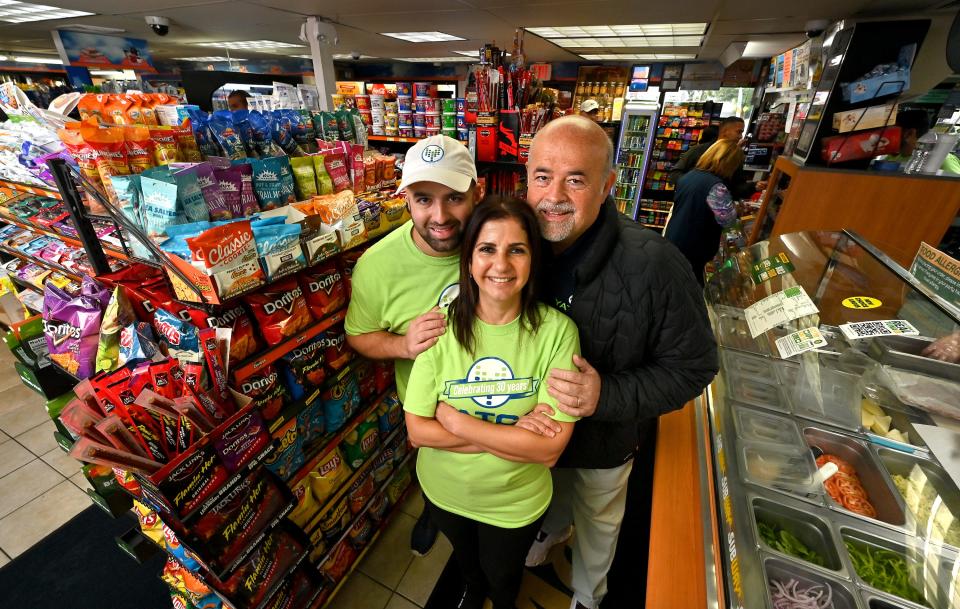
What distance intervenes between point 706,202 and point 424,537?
366cm

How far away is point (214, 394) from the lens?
1290 millimetres

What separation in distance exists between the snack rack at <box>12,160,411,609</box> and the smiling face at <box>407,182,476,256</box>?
37 cm

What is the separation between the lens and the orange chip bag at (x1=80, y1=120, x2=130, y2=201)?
4.44 feet

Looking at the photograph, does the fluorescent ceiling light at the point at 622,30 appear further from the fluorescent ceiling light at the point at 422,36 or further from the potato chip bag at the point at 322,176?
the potato chip bag at the point at 322,176

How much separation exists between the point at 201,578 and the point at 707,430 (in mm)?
2160

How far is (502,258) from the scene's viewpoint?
3.98 ft

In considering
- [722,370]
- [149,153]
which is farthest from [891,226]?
[149,153]

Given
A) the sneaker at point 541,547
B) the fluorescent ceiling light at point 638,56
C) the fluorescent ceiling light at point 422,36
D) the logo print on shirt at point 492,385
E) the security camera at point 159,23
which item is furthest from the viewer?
the fluorescent ceiling light at point 638,56

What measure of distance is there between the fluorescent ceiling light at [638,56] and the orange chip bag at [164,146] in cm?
974

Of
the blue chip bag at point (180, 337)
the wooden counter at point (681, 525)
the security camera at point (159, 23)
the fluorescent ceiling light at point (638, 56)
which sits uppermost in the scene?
the fluorescent ceiling light at point (638, 56)

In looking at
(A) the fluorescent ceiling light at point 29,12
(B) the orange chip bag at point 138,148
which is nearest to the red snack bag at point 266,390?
(B) the orange chip bag at point 138,148

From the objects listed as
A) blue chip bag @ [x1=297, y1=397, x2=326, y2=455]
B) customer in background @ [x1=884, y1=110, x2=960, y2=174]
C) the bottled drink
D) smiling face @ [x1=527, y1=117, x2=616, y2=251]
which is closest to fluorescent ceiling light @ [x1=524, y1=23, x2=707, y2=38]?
customer in background @ [x1=884, y1=110, x2=960, y2=174]

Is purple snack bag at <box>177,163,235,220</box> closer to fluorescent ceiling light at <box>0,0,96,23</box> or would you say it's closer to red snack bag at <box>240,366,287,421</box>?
red snack bag at <box>240,366,287,421</box>

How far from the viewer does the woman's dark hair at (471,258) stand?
1238mm
